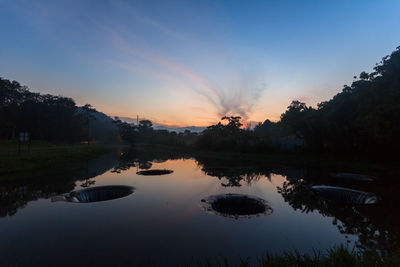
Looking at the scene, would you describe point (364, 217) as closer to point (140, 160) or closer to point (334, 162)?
point (334, 162)

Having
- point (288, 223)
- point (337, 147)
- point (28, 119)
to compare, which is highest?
point (28, 119)

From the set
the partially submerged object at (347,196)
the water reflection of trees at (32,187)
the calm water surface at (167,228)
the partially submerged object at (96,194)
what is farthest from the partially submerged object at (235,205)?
the water reflection of trees at (32,187)

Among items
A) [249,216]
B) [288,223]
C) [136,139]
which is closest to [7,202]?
[249,216]

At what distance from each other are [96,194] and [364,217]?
53.3 ft

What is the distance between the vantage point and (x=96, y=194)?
13.2 meters

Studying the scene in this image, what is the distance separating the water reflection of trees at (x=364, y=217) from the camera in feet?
23.9

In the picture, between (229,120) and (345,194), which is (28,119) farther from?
(345,194)

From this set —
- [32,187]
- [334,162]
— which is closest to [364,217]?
[334,162]

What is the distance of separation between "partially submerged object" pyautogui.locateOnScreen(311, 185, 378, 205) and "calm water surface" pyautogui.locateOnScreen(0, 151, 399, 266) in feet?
2.32

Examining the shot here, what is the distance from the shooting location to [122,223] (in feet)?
28.8

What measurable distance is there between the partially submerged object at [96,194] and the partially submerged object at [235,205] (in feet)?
20.4

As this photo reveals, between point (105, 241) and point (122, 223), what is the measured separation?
1.61 metres

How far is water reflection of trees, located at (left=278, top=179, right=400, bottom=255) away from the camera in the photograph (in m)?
7.28

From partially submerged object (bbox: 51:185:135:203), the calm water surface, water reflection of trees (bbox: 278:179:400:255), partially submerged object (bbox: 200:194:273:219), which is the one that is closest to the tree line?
partially submerged object (bbox: 51:185:135:203)
